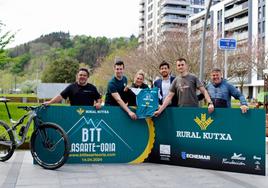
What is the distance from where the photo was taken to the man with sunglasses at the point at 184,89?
7.00 m

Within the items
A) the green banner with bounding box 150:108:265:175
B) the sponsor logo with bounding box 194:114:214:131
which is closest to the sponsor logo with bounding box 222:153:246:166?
the green banner with bounding box 150:108:265:175

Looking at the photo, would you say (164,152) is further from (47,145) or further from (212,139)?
(47,145)

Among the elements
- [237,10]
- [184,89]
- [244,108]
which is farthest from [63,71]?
[244,108]

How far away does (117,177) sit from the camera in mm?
6156

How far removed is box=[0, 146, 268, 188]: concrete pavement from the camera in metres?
5.73

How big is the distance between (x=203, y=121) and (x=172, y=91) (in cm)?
81

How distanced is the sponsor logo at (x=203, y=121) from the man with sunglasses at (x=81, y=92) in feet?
6.11

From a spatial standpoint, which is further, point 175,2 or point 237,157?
point 175,2

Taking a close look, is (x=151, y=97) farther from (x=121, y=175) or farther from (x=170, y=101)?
(x=121, y=175)

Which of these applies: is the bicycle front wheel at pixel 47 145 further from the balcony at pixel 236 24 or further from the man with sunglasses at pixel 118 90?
the balcony at pixel 236 24

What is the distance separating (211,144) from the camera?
6859mm

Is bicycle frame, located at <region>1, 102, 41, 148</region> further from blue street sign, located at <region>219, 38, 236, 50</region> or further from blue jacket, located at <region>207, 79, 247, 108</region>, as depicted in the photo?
blue street sign, located at <region>219, 38, 236, 50</region>

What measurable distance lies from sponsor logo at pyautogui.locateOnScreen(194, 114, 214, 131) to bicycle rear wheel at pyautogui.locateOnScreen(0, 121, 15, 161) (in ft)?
11.3

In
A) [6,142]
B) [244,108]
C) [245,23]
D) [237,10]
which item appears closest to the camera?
[244,108]
